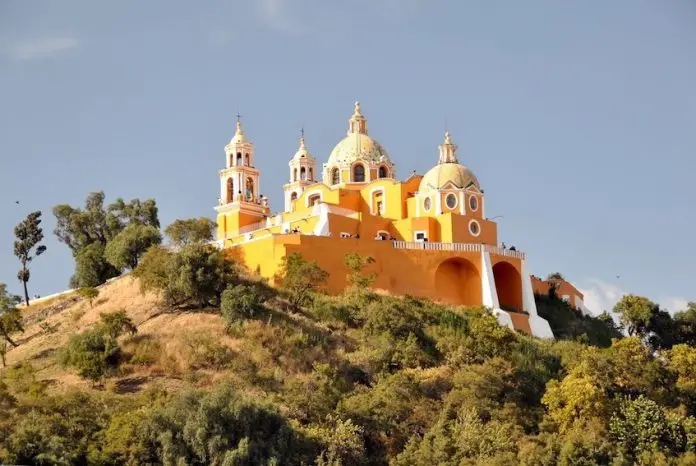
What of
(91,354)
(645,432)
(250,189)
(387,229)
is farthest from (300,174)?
(645,432)

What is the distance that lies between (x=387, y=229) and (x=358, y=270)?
12.8 ft

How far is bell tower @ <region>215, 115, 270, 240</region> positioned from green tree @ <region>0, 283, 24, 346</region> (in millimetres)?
9227

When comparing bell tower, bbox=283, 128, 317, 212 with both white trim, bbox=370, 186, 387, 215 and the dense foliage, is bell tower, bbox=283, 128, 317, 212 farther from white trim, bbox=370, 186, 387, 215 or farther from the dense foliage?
the dense foliage

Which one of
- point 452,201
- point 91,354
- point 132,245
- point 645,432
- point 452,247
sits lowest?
point 645,432

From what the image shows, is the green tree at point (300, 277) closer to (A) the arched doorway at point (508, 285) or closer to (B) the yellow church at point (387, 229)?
(B) the yellow church at point (387, 229)

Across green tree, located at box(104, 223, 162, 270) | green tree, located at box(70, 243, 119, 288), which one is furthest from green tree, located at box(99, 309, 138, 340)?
green tree, located at box(70, 243, 119, 288)

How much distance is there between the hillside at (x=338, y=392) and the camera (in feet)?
105

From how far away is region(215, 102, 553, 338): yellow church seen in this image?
42938mm

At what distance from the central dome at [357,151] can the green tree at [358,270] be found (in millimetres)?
7749

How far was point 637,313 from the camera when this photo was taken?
45.2 m

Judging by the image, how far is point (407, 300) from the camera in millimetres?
41406

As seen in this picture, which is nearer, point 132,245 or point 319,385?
point 319,385

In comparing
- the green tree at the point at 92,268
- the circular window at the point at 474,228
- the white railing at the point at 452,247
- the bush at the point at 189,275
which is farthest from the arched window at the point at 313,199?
the bush at the point at 189,275

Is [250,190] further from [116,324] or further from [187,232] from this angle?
[116,324]
